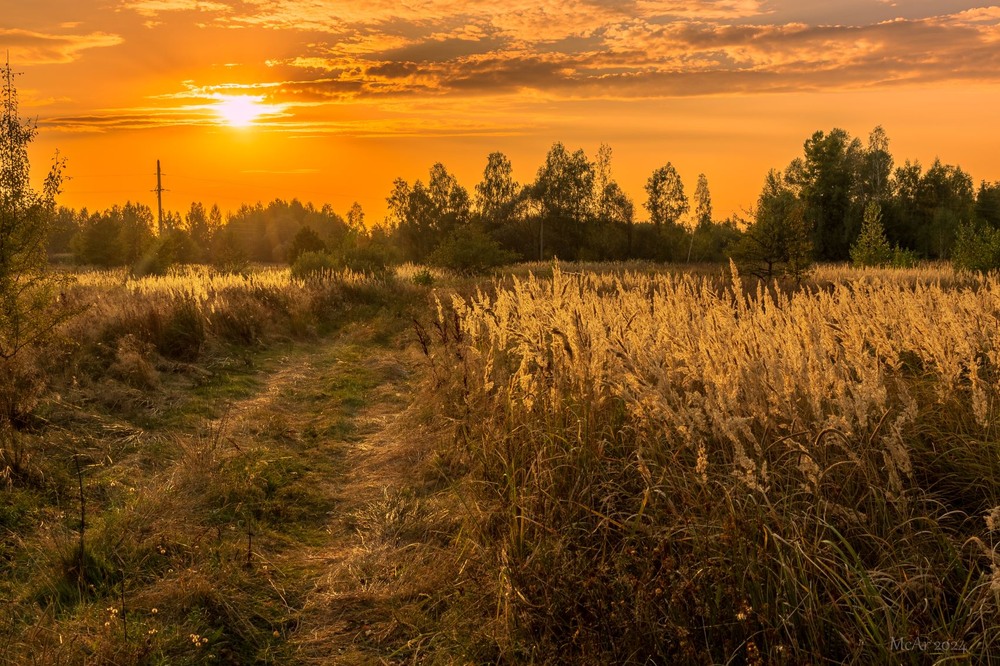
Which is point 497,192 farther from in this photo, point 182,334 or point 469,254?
point 182,334

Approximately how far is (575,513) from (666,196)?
2458 inches

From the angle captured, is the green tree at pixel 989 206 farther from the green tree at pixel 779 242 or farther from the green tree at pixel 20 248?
the green tree at pixel 20 248

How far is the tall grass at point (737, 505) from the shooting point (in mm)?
2852

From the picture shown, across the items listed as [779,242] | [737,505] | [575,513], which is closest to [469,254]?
[779,242]

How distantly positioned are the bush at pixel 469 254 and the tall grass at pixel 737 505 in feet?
86.5

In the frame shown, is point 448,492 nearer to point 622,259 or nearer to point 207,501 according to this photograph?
point 207,501

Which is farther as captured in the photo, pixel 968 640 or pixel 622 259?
pixel 622 259

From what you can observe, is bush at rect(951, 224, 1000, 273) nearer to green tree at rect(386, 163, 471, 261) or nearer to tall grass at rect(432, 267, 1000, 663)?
tall grass at rect(432, 267, 1000, 663)

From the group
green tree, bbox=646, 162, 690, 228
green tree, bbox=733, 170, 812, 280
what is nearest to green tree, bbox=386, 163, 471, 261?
green tree, bbox=646, 162, 690, 228

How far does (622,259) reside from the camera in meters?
57.3

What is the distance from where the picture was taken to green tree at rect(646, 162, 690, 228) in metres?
62.8

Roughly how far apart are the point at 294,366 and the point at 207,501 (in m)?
6.88

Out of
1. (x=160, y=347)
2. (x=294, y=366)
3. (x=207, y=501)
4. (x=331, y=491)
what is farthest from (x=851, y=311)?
(x=160, y=347)

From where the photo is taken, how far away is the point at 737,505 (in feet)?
10.9
